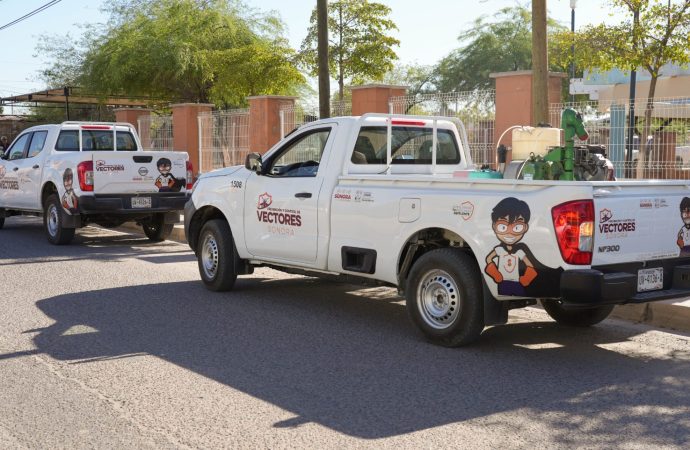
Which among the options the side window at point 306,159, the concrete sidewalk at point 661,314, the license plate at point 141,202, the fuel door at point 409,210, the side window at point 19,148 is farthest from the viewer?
the side window at point 19,148

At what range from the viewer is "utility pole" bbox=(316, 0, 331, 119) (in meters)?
15.3

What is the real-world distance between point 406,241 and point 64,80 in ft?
133

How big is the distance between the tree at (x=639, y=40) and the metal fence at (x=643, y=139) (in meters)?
3.50

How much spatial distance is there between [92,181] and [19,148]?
3.20 metres

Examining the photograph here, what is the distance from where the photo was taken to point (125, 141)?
1561 cm

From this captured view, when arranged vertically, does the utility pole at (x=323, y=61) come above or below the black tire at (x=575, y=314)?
above

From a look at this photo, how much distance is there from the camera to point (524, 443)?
470cm

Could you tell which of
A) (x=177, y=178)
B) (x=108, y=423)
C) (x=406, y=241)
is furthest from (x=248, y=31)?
(x=108, y=423)

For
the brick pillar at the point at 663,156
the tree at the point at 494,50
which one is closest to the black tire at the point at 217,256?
the brick pillar at the point at 663,156

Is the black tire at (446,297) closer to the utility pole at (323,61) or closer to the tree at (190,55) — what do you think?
the utility pole at (323,61)

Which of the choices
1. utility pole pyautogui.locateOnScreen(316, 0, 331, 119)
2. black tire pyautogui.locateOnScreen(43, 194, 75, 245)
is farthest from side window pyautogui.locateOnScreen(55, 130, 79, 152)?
utility pole pyautogui.locateOnScreen(316, 0, 331, 119)

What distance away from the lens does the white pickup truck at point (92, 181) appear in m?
13.3

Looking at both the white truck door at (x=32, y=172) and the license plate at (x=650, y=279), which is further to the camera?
the white truck door at (x=32, y=172)

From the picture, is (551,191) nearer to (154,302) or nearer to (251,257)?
(251,257)
